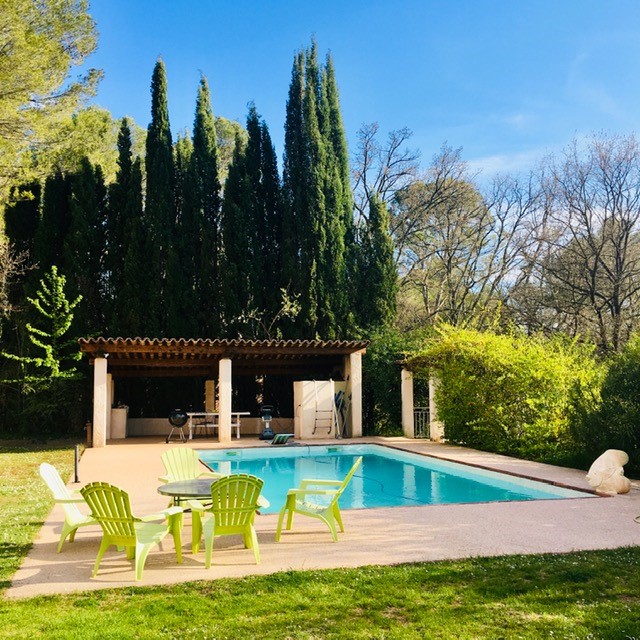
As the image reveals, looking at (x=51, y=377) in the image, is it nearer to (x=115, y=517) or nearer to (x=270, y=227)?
(x=270, y=227)

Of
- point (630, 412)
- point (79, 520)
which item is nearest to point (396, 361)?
point (630, 412)

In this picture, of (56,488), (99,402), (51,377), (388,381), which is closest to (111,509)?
(56,488)

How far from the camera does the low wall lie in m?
20.3

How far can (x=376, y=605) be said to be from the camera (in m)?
4.09

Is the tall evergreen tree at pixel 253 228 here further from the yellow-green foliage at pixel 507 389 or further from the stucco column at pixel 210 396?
the yellow-green foliage at pixel 507 389

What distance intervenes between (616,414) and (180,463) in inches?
276

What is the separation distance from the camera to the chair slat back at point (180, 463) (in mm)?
7391

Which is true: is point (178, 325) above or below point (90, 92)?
below

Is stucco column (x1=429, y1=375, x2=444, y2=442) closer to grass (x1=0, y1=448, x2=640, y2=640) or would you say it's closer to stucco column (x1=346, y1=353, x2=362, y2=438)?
stucco column (x1=346, y1=353, x2=362, y2=438)

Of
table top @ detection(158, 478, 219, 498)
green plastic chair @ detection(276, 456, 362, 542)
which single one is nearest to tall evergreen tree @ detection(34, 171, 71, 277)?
table top @ detection(158, 478, 219, 498)

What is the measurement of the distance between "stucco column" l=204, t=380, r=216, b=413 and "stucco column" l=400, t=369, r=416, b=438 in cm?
643

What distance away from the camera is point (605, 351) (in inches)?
856

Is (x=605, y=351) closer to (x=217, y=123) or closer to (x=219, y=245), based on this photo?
(x=219, y=245)

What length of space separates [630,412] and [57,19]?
1634 cm
